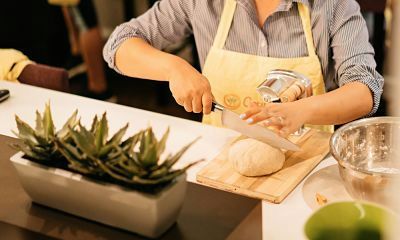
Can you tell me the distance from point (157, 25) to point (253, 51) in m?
0.32

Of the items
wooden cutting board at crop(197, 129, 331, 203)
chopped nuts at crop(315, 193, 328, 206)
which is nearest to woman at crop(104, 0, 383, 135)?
wooden cutting board at crop(197, 129, 331, 203)

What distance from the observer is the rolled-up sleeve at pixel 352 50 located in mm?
1630

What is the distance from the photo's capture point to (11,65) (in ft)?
6.67

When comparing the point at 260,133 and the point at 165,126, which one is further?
the point at 165,126

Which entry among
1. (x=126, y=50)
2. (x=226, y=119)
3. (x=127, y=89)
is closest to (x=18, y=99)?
(x=126, y=50)

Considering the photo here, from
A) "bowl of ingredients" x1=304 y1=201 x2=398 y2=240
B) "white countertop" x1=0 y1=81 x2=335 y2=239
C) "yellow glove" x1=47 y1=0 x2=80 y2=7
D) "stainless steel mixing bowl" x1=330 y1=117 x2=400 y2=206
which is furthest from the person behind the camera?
"yellow glove" x1=47 y1=0 x2=80 y2=7

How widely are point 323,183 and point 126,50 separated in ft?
2.68

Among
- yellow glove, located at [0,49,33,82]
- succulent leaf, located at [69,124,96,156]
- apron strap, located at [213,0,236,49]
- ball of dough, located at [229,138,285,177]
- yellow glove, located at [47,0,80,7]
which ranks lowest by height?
yellow glove, located at [47,0,80,7]

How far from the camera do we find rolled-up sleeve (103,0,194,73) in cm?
193

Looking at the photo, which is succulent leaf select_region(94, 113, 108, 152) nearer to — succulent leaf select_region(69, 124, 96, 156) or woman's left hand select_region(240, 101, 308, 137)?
succulent leaf select_region(69, 124, 96, 156)

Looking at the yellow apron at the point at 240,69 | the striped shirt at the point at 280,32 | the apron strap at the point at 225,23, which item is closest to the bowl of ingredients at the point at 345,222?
the striped shirt at the point at 280,32

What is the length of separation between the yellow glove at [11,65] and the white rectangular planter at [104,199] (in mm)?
929

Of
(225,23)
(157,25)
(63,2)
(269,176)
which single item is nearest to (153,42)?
(157,25)

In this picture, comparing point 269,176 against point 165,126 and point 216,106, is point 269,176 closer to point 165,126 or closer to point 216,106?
point 216,106
